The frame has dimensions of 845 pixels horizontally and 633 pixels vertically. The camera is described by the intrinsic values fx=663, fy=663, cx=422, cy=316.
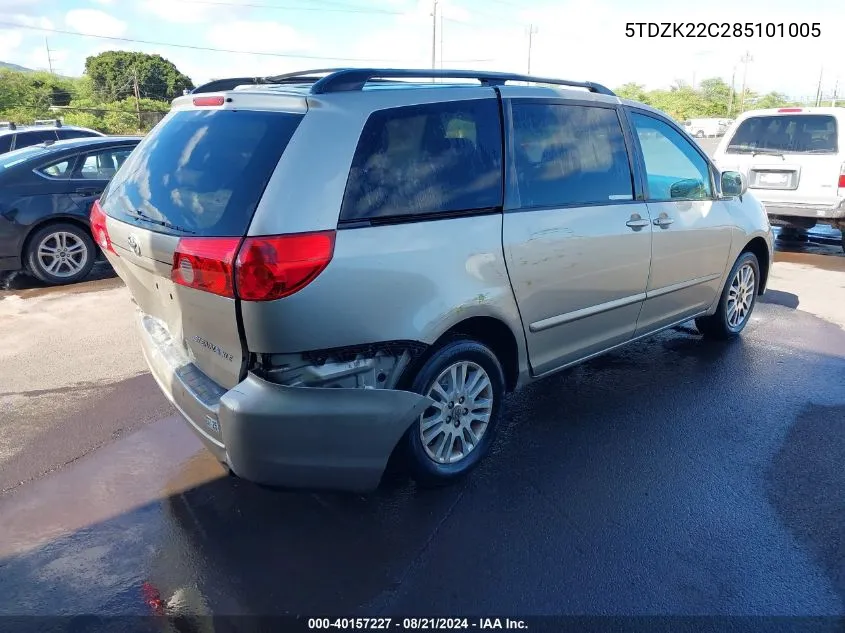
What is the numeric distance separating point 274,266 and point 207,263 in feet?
0.95

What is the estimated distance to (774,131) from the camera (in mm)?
9289

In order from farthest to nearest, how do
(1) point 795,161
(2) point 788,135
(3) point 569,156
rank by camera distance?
1. (2) point 788,135
2. (1) point 795,161
3. (3) point 569,156

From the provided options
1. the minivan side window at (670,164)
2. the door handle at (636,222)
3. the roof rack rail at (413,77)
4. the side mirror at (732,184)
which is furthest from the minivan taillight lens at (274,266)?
the side mirror at (732,184)

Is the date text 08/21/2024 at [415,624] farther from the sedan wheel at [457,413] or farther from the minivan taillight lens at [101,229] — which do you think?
the minivan taillight lens at [101,229]

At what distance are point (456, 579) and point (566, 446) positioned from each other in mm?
1311

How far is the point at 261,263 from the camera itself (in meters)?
2.43

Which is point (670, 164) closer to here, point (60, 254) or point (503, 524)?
point (503, 524)

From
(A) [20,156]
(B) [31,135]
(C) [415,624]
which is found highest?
(B) [31,135]

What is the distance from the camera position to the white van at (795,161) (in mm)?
8656

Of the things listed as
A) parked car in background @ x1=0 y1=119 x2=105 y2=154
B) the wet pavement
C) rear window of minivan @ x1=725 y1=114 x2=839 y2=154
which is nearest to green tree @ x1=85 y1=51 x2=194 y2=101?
parked car in background @ x1=0 y1=119 x2=105 y2=154

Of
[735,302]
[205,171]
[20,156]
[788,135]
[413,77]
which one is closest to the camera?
[205,171]

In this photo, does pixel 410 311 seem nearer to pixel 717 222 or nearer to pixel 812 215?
pixel 717 222

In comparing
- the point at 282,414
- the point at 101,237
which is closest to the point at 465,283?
the point at 282,414

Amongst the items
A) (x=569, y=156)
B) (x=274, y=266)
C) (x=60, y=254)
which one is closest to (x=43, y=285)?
(x=60, y=254)
